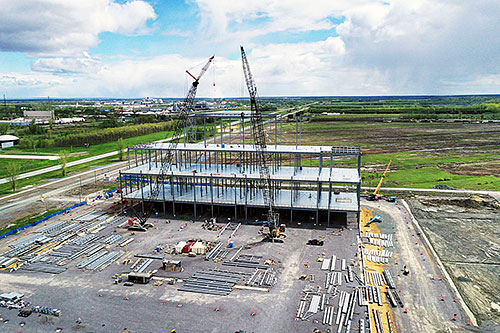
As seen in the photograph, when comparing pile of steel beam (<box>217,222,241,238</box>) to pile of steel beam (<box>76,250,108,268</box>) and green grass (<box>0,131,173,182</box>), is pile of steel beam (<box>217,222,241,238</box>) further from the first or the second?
green grass (<box>0,131,173,182</box>)

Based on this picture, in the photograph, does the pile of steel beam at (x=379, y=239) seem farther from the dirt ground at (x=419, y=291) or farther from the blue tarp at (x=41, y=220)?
the blue tarp at (x=41, y=220)

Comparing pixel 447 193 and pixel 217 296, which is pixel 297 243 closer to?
pixel 217 296

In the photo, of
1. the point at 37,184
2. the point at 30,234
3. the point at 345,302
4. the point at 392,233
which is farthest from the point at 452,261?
the point at 37,184

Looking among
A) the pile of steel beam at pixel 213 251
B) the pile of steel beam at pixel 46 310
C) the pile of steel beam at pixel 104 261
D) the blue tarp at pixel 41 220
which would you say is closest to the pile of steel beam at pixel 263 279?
the pile of steel beam at pixel 213 251

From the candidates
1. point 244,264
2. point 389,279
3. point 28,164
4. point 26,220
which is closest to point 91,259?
point 244,264

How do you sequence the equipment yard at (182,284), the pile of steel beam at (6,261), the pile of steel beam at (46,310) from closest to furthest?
the equipment yard at (182,284) < the pile of steel beam at (46,310) < the pile of steel beam at (6,261)

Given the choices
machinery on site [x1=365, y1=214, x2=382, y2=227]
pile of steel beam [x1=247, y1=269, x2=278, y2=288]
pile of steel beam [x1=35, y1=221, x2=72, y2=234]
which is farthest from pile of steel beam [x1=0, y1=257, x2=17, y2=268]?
machinery on site [x1=365, y1=214, x2=382, y2=227]

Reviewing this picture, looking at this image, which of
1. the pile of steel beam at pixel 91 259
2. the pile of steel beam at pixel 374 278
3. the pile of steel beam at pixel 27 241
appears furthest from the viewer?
the pile of steel beam at pixel 27 241
